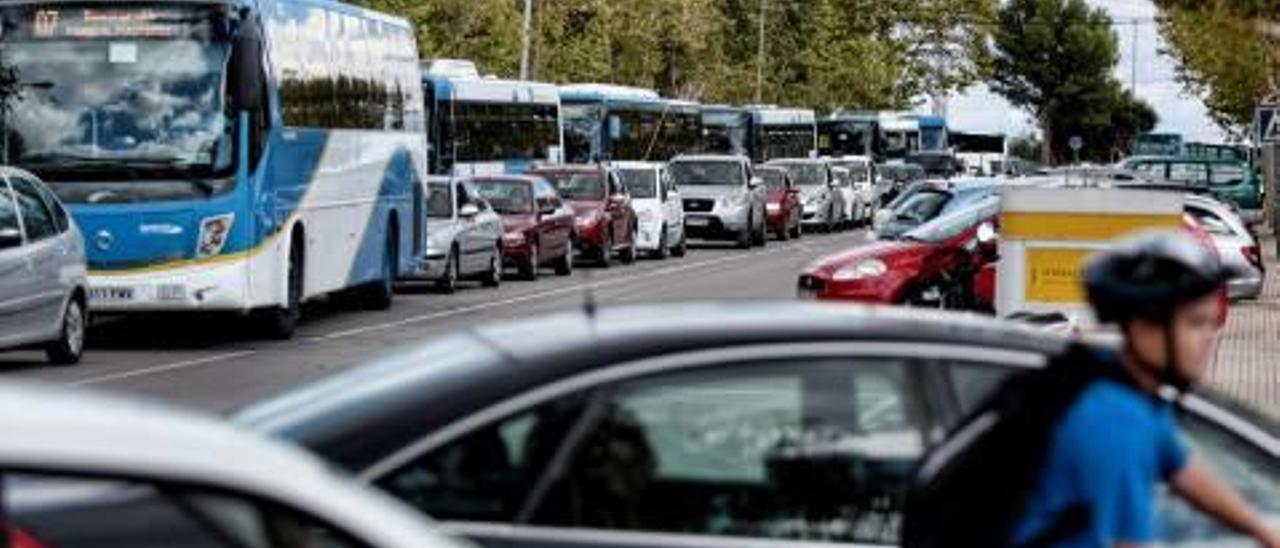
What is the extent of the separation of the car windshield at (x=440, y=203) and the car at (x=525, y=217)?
312 cm

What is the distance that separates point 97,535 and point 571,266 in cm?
3856

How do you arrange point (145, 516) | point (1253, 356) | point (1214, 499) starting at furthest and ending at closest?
point (1253, 356) < point (1214, 499) < point (145, 516)

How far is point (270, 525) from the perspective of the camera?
12.8 ft

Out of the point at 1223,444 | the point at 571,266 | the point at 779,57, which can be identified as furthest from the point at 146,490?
the point at 779,57

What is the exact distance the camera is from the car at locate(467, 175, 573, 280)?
3922 centimetres

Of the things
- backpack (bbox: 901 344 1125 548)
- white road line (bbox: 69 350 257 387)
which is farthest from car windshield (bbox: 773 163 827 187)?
backpack (bbox: 901 344 1125 548)

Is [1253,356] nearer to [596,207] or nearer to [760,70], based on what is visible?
[596,207]

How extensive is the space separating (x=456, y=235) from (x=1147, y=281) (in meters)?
30.4

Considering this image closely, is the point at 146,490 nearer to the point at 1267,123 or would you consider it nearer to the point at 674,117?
the point at 1267,123

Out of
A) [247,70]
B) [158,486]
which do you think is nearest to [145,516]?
[158,486]

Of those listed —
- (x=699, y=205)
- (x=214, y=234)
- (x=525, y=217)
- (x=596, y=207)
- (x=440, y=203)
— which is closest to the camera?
(x=214, y=234)

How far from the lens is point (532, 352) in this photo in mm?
6082

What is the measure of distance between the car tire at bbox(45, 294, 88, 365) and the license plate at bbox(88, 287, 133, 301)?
1442 mm

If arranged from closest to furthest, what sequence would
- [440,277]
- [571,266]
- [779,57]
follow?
[440,277]
[571,266]
[779,57]
